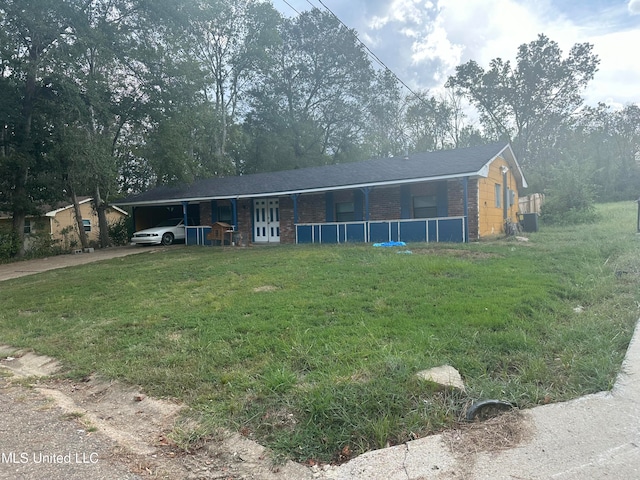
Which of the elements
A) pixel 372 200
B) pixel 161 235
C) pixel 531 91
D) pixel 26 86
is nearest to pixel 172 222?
pixel 161 235

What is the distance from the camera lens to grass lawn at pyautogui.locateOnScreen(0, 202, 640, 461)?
3.24 metres

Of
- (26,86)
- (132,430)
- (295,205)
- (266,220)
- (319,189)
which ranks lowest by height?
(132,430)

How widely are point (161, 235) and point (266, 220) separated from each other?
217 inches

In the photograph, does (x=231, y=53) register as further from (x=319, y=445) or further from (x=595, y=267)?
(x=319, y=445)

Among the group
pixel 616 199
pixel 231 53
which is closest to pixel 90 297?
pixel 231 53

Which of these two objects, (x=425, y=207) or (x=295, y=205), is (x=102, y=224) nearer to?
(x=295, y=205)

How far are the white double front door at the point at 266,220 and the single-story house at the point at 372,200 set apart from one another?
0.05 meters

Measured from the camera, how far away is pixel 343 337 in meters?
4.73

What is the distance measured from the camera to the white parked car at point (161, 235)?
810 inches

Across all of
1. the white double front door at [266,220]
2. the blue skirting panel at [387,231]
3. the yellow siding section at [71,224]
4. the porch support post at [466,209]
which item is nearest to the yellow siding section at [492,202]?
the porch support post at [466,209]

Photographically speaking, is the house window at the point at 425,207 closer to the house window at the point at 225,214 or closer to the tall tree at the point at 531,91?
the house window at the point at 225,214

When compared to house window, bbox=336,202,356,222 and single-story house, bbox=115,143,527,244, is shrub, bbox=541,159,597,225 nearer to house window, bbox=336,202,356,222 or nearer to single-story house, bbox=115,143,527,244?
single-story house, bbox=115,143,527,244

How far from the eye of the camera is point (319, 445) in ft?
9.59

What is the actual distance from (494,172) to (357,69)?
2126cm
